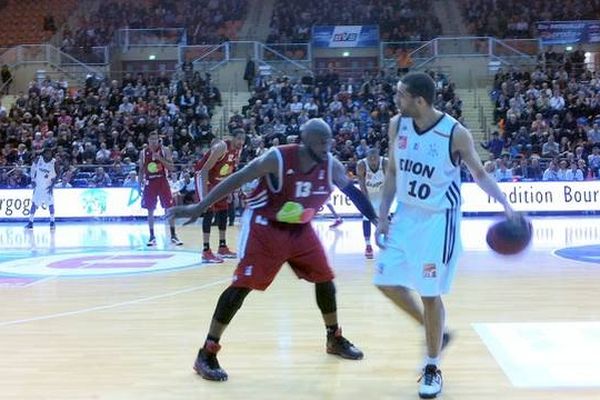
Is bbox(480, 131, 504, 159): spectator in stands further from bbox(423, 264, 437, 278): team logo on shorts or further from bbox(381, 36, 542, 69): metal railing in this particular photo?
bbox(423, 264, 437, 278): team logo on shorts

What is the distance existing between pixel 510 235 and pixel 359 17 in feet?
81.2

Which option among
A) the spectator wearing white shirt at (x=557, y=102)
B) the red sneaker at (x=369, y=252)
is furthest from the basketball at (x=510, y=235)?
the spectator wearing white shirt at (x=557, y=102)

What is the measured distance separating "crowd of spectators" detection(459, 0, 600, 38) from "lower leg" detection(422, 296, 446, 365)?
24.2 meters

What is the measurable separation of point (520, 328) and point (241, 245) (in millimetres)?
2413

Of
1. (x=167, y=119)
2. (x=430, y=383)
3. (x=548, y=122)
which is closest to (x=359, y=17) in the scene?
(x=548, y=122)

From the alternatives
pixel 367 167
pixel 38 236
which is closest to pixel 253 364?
pixel 367 167

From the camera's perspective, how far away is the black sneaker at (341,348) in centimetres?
508

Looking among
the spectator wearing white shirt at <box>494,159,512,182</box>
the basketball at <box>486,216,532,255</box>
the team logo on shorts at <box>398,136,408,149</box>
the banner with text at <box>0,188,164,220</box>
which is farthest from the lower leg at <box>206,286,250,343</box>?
the spectator wearing white shirt at <box>494,159,512,182</box>

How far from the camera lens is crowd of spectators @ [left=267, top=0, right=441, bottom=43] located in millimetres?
27312

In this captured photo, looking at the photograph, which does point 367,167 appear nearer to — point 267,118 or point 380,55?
point 267,118

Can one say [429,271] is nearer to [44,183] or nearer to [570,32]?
[44,183]

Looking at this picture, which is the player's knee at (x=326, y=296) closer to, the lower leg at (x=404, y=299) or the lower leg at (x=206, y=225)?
the lower leg at (x=404, y=299)

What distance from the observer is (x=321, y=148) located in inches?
184

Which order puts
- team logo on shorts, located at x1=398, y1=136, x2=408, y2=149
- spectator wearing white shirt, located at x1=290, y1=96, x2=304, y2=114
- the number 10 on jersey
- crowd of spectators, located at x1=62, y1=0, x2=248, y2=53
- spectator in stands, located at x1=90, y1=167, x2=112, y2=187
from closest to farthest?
the number 10 on jersey
team logo on shorts, located at x1=398, y1=136, x2=408, y2=149
spectator in stands, located at x1=90, y1=167, x2=112, y2=187
spectator wearing white shirt, located at x1=290, y1=96, x2=304, y2=114
crowd of spectators, located at x1=62, y1=0, x2=248, y2=53
